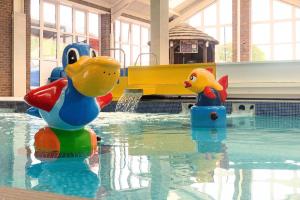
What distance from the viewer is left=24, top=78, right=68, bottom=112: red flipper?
2.90m

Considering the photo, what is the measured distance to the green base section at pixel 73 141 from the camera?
2986 mm

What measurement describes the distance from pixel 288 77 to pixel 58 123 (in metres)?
5.82

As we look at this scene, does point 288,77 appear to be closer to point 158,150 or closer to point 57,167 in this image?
point 158,150

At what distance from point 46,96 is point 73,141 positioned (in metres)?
0.38

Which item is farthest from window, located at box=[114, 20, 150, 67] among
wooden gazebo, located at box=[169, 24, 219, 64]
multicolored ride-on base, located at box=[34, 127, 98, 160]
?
multicolored ride-on base, located at box=[34, 127, 98, 160]

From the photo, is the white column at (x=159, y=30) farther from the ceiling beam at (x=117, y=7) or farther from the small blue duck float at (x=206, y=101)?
the ceiling beam at (x=117, y=7)

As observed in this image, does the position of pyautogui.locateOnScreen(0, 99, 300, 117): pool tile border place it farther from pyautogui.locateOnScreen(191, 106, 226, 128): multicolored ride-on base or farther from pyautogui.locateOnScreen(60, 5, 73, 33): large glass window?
pyautogui.locateOnScreen(60, 5, 73, 33): large glass window

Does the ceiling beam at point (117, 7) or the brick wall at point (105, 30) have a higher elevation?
the ceiling beam at point (117, 7)

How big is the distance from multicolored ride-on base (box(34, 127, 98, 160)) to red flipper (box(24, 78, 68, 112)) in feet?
0.66

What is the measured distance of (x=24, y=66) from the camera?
45.3 feet

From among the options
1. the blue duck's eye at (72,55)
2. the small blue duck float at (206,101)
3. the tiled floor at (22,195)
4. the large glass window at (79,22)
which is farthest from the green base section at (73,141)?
the large glass window at (79,22)

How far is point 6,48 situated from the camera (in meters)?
13.2

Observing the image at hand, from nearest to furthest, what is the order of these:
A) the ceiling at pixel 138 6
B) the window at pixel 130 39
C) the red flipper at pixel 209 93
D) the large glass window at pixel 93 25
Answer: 1. the red flipper at pixel 209 93
2. the large glass window at pixel 93 25
3. the ceiling at pixel 138 6
4. the window at pixel 130 39

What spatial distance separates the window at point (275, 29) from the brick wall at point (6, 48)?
12247 mm
